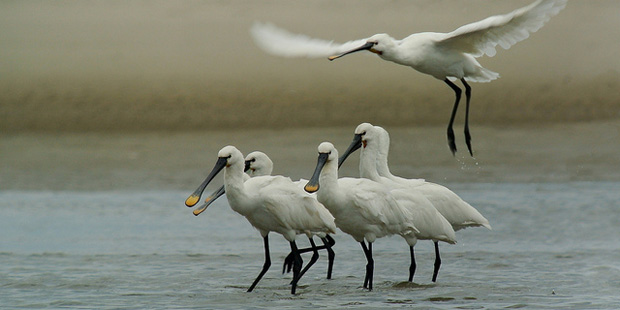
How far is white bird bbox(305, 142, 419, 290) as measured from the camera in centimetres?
1112

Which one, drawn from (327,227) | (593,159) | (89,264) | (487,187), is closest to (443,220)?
(327,227)

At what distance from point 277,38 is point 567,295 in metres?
5.06

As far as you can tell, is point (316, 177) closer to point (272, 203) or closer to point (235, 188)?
point (272, 203)

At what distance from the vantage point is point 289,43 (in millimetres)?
14219

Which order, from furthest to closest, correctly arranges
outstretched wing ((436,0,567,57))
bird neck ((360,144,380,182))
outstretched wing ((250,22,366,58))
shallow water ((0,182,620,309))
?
outstretched wing ((250,22,366,58))
bird neck ((360,144,380,182))
outstretched wing ((436,0,567,57))
shallow water ((0,182,620,309))

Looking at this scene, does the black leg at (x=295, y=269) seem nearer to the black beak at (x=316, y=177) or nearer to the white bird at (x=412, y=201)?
the black beak at (x=316, y=177)

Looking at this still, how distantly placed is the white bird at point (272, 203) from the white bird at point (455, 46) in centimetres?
201

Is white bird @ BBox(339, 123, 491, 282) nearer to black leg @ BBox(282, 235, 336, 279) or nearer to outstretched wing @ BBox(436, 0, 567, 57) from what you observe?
black leg @ BBox(282, 235, 336, 279)

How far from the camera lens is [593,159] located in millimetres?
27219

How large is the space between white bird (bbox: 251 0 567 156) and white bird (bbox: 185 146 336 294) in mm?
2010

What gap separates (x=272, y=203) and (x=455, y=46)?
10.2ft

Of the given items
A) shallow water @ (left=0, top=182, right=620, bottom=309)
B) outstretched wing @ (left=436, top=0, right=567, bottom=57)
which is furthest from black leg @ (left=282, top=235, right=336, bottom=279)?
outstretched wing @ (left=436, top=0, right=567, bottom=57)

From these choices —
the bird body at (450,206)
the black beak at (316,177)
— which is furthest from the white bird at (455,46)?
the black beak at (316,177)

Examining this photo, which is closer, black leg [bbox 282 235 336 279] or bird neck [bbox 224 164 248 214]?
bird neck [bbox 224 164 248 214]
